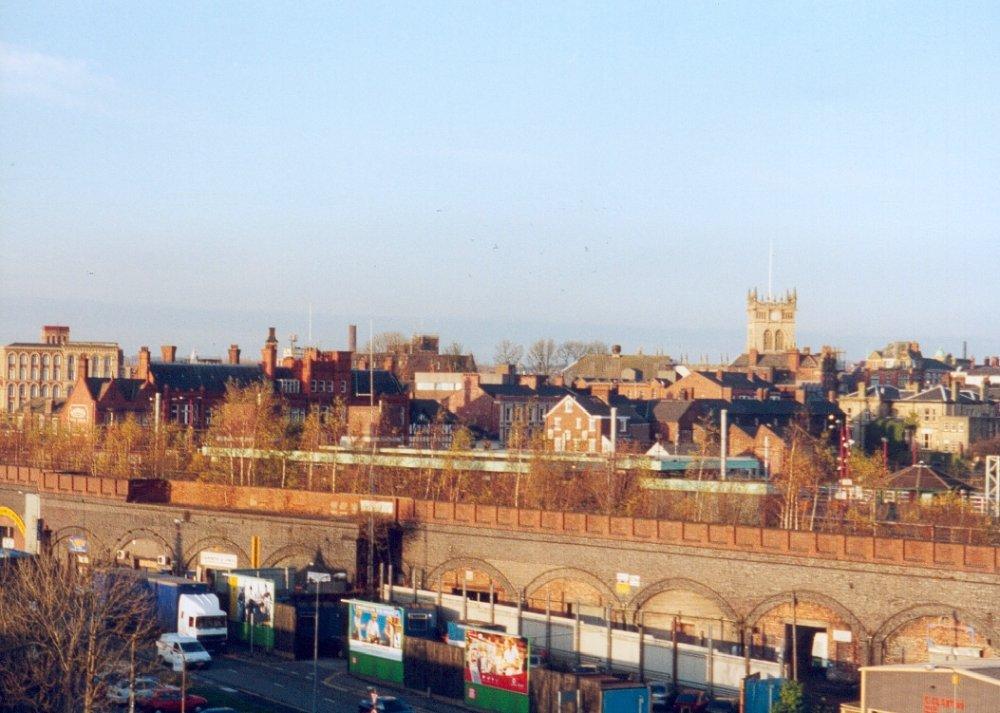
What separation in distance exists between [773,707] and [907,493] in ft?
102

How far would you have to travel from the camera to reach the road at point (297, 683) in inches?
1214

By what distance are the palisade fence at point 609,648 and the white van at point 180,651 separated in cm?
580

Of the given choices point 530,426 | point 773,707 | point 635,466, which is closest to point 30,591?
point 773,707

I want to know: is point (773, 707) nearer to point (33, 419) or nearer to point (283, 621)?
point (283, 621)

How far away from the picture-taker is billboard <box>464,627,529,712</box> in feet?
97.1

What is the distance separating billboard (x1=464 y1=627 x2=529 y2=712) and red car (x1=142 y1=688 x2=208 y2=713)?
18.7ft

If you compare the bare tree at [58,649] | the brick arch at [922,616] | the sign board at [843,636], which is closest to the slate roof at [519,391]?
the sign board at [843,636]

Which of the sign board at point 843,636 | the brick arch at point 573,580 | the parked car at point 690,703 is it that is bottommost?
the parked car at point 690,703

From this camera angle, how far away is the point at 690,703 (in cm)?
2961

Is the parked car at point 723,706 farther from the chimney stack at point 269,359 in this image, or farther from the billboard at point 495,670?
the chimney stack at point 269,359

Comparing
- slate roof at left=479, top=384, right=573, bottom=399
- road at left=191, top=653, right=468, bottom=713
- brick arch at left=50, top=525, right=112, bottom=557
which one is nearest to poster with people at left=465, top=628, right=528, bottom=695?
road at left=191, top=653, right=468, bottom=713

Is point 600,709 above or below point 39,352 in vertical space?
below

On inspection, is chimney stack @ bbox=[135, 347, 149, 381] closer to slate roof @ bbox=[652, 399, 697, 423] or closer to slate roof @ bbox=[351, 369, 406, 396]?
slate roof @ bbox=[351, 369, 406, 396]

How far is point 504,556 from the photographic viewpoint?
39156 millimetres
